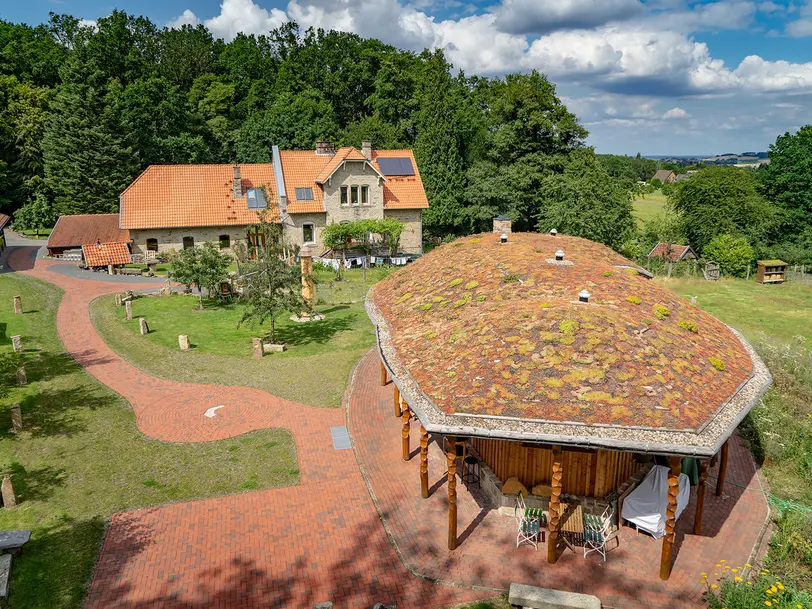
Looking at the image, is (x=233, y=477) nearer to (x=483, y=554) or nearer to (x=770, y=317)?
(x=483, y=554)

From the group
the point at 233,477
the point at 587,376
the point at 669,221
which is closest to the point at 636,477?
the point at 587,376

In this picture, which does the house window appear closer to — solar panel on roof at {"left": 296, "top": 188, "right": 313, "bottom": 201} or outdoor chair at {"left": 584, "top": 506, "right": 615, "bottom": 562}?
solar panel on roof at {"left": 296, "top": 188, "right": 313, "bottom": 201}

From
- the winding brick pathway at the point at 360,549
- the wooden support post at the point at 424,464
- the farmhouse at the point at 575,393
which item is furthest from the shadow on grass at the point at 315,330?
the wooden support post at the point at 424,464

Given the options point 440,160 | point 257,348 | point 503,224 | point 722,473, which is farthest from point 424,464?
point 440,160

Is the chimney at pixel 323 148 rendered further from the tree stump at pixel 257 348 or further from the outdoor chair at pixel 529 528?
the outdoor chair at pixel 529 528

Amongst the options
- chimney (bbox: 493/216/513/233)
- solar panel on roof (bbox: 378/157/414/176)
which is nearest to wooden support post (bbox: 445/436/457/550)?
chimney (bbox: 493/216/513/233)

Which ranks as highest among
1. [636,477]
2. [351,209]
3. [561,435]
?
[351,209]
